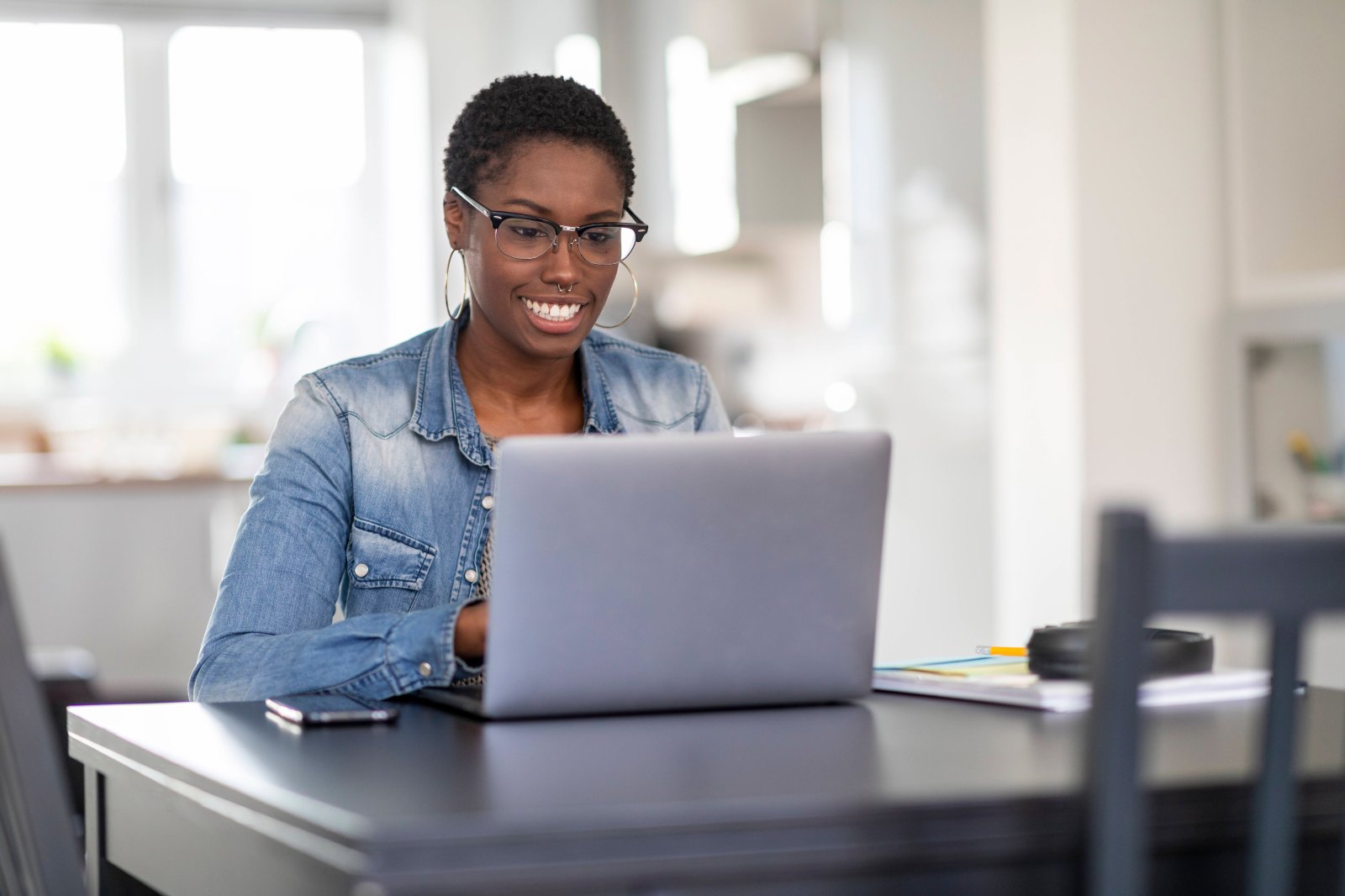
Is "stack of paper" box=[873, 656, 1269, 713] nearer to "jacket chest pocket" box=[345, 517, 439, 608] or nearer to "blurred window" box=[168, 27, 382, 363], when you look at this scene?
"jacket chest pocket" box=[345, 517, 439, 608]

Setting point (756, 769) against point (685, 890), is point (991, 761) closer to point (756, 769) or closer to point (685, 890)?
point (756, 769)

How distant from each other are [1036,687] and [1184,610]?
541 millimetres

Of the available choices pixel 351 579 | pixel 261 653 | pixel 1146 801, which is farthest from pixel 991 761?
pixel 351 579

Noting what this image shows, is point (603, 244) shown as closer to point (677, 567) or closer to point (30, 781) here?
point (677, 567)

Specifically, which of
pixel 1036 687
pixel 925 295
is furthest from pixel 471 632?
pixel 925 295

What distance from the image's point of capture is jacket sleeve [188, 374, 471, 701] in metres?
1.36

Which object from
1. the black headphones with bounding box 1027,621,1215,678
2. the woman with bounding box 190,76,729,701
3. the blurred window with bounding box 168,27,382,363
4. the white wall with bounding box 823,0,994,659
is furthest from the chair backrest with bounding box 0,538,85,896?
the blurred window with bounding box 168,27,382,363

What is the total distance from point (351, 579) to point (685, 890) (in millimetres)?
968

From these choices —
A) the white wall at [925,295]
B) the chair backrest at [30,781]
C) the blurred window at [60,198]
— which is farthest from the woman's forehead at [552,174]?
the blurred window at [60,198]

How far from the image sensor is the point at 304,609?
1.62m

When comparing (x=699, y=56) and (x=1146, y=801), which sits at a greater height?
(x=699, y=56)

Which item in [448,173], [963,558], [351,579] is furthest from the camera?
[963,558]

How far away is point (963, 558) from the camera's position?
3324 mm

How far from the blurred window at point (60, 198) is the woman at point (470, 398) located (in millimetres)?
3725
